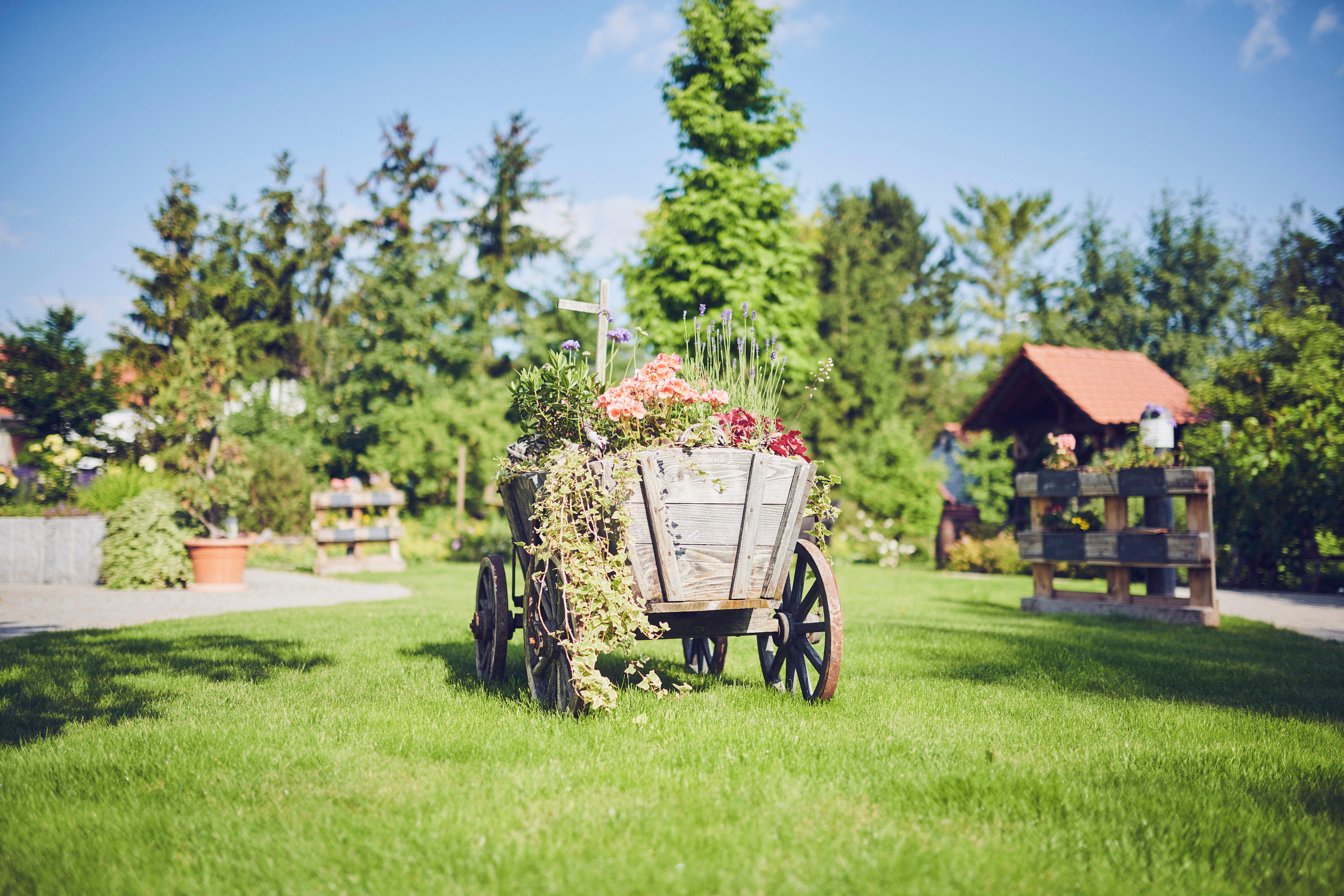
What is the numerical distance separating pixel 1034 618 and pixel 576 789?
6782 mm

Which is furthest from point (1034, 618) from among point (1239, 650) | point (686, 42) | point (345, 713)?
point (686, 42)

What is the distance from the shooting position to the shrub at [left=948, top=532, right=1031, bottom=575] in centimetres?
1421

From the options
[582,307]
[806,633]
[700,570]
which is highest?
[582,307]

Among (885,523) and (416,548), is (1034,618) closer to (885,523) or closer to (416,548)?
(885,523)

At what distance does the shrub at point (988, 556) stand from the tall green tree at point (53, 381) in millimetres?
15327

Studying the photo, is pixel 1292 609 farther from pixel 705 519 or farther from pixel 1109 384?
pixel 705 519

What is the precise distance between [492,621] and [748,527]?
68.6 inches

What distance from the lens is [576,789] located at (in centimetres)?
264

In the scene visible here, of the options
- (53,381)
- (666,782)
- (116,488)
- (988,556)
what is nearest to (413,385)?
(53,381)

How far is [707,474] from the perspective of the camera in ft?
11.1

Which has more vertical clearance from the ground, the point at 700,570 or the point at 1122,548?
the point at 700,570

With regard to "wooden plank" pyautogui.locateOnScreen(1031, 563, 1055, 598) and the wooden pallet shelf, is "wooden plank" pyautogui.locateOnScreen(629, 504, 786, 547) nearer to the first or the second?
"wooden plank" pyautogui.locateOnScreen(1031, 563, 1055, 598)

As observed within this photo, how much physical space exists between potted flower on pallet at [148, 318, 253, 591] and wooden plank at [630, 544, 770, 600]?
8104 mm

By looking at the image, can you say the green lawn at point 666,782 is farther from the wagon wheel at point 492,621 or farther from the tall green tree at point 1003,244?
the tall green tree at point 1003,244
